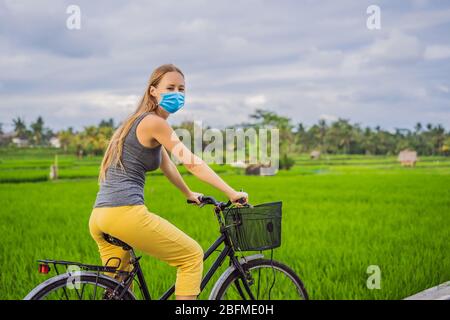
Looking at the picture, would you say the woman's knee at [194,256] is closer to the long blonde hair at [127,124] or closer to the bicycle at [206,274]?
the bicycle at [206,274]

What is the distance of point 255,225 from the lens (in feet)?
9.26

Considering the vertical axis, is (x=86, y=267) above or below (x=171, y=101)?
below

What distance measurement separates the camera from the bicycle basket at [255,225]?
281 centimetres

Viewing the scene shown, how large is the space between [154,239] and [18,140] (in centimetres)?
2333

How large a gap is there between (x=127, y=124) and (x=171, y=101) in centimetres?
24

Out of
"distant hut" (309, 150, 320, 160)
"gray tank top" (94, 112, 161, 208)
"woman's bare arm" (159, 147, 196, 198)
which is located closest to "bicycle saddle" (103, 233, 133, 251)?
"gray tank top" (94, 112, 161, 208)

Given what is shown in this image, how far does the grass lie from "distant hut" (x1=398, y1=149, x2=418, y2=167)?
10.6 meters

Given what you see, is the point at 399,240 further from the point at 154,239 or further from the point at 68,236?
the point at 154,239

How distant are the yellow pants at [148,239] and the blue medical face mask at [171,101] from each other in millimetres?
470

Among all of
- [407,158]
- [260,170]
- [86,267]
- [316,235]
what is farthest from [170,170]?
[260,170]

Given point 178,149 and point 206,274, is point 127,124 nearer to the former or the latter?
point 178,149

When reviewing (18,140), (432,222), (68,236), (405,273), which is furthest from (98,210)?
(18,140)

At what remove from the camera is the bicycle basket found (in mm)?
2811
